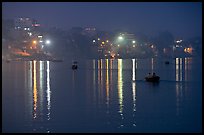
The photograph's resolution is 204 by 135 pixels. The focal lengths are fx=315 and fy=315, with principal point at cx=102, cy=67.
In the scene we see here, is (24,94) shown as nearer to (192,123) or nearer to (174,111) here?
(174,111)

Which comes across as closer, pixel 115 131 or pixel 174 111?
pixel 115 131

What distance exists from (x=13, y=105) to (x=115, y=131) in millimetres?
14163

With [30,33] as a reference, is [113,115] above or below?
below

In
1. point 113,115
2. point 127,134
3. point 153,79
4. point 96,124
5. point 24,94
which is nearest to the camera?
point 127,134

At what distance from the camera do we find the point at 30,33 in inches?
7697

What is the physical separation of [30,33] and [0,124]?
178312 mm

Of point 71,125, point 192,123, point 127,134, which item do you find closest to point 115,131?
point 127,134

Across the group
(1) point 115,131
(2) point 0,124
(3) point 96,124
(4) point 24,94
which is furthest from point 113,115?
(4) point 24,94

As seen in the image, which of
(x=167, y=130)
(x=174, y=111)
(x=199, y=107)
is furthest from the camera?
(x=199, y=107)

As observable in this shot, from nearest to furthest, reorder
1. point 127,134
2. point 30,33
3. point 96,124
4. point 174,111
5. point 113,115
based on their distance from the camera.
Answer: point 127,134, point 96,124, point 113,115, point 174,111, point 30,33

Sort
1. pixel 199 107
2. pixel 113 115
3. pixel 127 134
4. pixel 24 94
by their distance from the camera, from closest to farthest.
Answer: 1. pixel 127 134
2. pixel 113 115
3. pixel 199 107
4. pixel 24 94

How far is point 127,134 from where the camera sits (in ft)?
66.0

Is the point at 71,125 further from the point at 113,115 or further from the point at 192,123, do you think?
the point at 192,123

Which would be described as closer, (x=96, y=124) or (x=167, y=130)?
(x=167, y=130)
